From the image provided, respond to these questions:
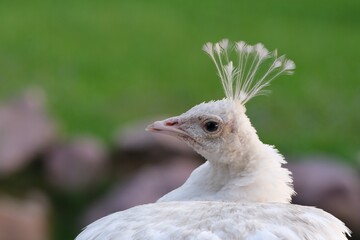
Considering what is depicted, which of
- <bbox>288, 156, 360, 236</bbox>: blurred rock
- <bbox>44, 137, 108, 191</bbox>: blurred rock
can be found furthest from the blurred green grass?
<bbox>288, 156, 360, 236</bbox>: blurred rock

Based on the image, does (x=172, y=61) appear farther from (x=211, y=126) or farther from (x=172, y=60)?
(x=211, y=126)

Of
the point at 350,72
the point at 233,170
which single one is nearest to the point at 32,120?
the point at 350,72

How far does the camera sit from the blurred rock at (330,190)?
719 centimetres

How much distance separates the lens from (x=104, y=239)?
2.75 meters

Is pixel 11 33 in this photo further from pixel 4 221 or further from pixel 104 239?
pixel 104 239

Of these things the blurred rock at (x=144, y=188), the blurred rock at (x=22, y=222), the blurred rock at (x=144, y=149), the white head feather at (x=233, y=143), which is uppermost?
the white head feather at (x=233, y=143)

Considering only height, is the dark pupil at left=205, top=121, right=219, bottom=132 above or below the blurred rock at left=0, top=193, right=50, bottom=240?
above

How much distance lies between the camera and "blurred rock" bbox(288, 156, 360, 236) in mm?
7191

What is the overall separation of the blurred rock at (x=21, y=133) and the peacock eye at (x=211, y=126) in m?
4.86

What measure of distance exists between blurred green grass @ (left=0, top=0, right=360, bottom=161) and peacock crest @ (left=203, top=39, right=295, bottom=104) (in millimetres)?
5072

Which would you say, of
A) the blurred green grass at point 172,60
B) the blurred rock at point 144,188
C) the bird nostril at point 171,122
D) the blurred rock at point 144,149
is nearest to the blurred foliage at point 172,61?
the blurred green grass at point 172,60

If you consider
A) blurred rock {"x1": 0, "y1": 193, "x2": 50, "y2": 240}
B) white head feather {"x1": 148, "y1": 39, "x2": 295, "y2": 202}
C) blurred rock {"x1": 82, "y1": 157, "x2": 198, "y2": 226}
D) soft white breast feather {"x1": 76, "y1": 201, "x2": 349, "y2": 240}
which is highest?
white head feather {"x1": 148, "y1": 39, "x2": 295, "y2": 202}

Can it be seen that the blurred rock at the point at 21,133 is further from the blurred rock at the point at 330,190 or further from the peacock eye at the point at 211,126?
the peacock eye at the point at 211,126

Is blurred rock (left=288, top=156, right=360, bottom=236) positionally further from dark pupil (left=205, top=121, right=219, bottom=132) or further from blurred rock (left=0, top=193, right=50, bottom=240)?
dark pupil (left=205, top=121, right=219, bottom=132)
